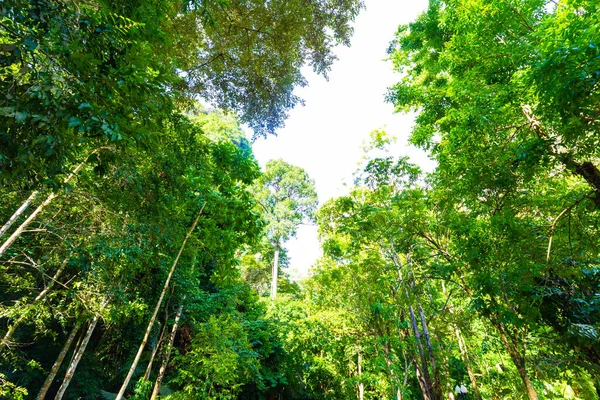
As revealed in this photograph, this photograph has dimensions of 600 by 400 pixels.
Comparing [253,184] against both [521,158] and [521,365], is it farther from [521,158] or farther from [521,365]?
[521,365]

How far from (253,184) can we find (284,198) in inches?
478

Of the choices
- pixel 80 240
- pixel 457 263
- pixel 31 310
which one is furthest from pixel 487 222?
pixel 31 310

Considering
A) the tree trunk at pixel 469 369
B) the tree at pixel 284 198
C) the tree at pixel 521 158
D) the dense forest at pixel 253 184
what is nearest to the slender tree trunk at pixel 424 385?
the dense forest at pixel 253 184

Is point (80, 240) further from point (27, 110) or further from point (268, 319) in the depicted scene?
point (268, 319)

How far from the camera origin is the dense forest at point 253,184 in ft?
5.91

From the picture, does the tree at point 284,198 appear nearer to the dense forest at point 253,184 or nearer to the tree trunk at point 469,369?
the dense forest at point 253,184

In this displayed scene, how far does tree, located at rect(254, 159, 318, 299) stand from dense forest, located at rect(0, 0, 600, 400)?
306 inches

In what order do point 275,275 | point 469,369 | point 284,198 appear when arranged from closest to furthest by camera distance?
point 469,369 → point 275,275 → point 284,198

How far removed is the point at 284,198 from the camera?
1820cm

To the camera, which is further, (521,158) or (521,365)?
(521,365)

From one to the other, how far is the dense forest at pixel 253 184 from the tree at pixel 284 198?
7778 millimetres

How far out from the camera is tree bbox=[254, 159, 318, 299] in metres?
16.7

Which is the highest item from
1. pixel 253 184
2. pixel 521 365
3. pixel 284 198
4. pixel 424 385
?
pixel 284 198

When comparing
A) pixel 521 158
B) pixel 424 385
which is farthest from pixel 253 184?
pixel 424 385
